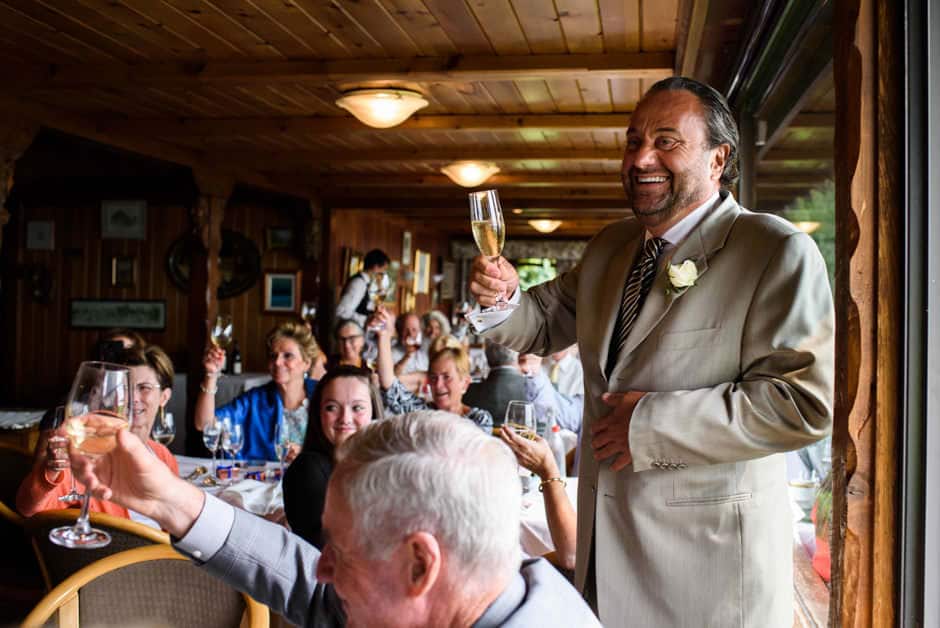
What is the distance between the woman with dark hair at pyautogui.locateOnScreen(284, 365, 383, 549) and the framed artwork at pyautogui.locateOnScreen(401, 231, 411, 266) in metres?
10.0

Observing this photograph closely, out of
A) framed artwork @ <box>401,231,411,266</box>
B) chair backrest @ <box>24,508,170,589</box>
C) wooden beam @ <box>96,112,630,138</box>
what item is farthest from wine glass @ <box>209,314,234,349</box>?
framed artwork @ <box>401,231,411,266</box>

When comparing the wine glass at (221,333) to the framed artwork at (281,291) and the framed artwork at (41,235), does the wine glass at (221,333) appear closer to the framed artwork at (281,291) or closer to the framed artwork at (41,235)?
the framed artwork at (281,291)

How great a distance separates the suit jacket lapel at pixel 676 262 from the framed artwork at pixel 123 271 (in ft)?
28.8

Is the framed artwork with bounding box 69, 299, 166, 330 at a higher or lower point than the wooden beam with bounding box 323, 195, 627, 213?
lower

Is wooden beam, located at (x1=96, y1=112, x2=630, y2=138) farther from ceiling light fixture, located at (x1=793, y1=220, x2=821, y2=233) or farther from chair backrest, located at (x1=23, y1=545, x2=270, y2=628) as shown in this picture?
chair backrest, located at (x1=23, y1=545, x2=270, y2=628)

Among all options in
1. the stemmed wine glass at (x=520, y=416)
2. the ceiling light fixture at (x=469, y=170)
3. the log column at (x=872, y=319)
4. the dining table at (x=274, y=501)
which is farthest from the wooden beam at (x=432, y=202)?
the log column at (x=872, y=319)

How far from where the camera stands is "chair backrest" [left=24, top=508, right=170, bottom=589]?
2039mm

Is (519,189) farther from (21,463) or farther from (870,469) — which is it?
(870,469)

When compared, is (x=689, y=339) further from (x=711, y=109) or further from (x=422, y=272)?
(x=422, y=272)

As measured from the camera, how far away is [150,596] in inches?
71.1

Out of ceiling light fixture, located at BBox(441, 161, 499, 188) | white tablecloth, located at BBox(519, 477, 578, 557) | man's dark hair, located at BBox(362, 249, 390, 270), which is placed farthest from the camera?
man's dark hair, located at BBox(362, 249, 390, 270)

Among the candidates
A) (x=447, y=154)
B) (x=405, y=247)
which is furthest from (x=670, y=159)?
(x=405, y=247)

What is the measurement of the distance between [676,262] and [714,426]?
33 centimetres

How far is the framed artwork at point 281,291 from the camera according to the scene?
31.9 ft
